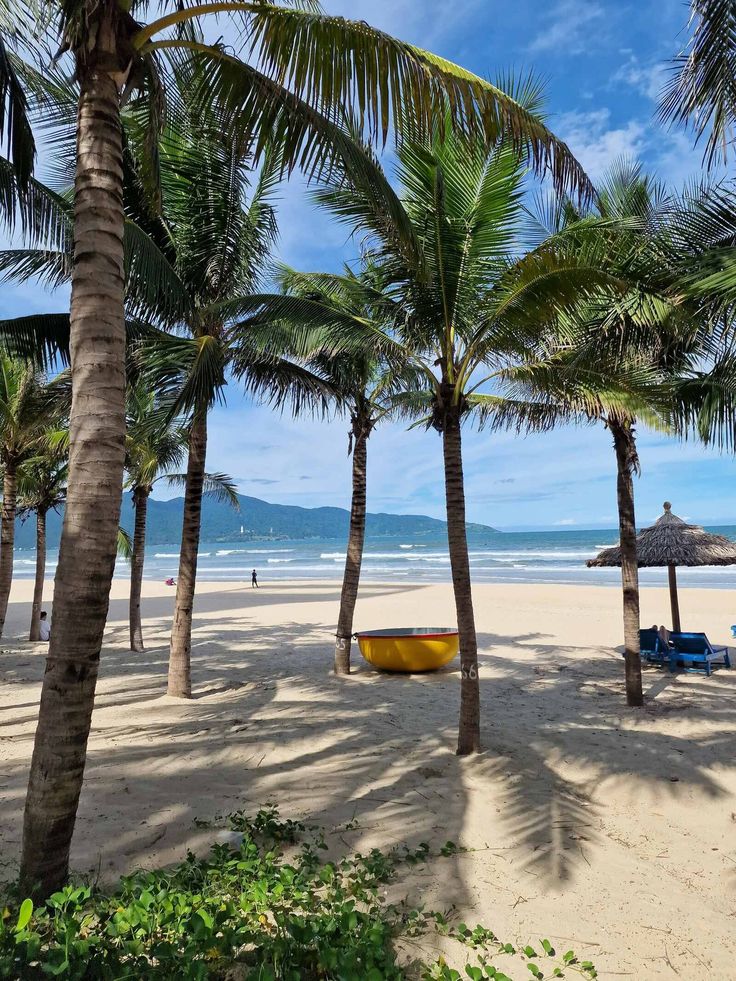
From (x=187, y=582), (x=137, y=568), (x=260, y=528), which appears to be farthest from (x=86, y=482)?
(x=260, y=528)

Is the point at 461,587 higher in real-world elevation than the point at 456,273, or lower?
lower

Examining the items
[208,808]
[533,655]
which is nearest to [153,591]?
[533,655]

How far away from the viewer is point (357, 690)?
29.8 ft

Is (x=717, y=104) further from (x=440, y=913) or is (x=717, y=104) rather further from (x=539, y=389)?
(x=440, y=913)

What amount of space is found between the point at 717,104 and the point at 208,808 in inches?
271

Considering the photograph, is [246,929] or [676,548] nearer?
[246,929]

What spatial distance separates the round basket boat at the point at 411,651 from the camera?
10078 millimetres

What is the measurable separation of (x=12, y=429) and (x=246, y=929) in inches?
384

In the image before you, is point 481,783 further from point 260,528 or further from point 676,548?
point 260,528

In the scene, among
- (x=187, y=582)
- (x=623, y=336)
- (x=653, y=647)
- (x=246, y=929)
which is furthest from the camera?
(x=653, y=647)

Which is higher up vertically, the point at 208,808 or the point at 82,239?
the point at 82,239

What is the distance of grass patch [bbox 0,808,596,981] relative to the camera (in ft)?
7.61

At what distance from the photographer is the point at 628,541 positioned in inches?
326

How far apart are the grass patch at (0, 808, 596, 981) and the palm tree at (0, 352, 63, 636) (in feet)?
27.2
